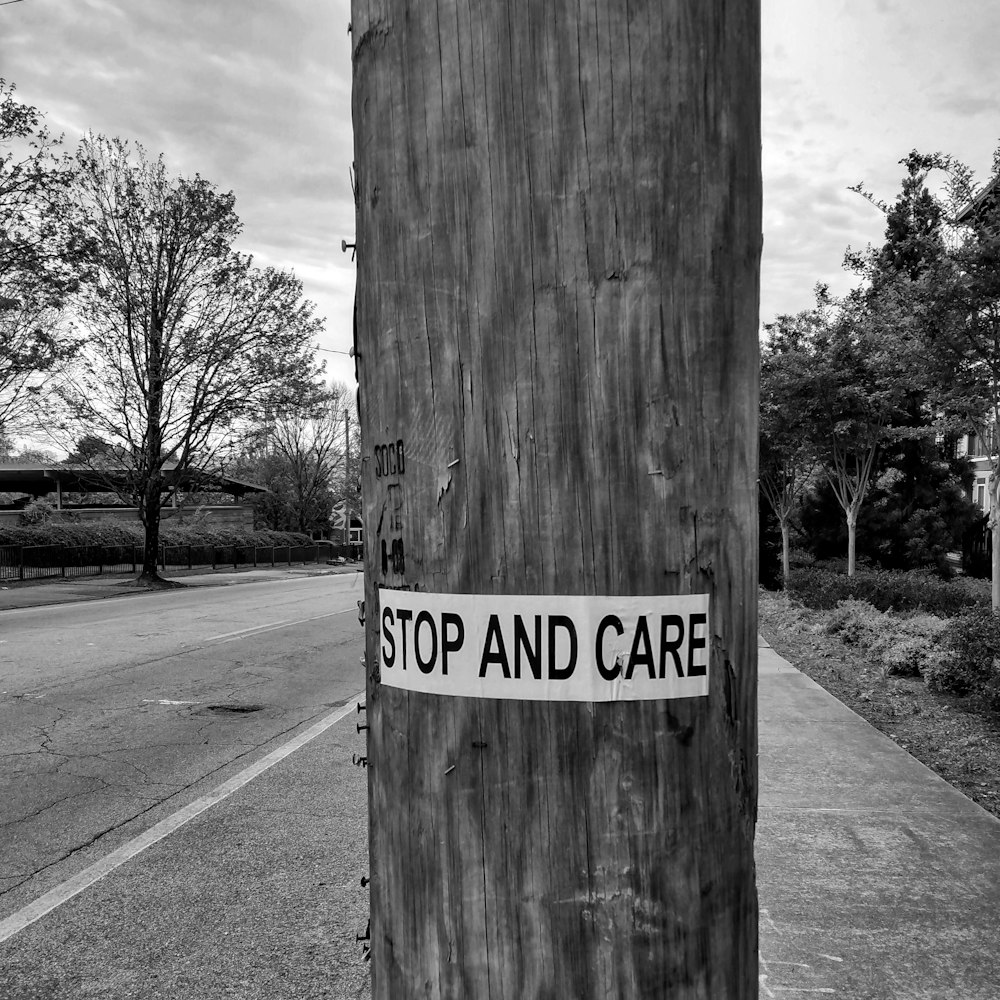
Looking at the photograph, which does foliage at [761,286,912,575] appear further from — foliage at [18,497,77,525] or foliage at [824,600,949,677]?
foliage at [18,497,77,525]

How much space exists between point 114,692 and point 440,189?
339 inches

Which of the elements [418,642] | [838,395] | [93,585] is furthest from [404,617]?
[93,585]

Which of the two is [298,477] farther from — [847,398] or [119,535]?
[847,398]

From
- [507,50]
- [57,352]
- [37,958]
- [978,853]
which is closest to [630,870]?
[507,50]

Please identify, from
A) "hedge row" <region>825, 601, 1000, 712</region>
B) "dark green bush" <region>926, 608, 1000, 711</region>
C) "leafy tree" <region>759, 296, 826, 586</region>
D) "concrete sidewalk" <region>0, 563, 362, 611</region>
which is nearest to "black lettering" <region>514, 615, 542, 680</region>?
"hedge row" <region>825, 601, 1000, 712</region>

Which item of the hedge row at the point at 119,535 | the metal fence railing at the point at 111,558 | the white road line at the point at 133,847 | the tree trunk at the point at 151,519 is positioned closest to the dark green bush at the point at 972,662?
the white road line at the point at 133,847

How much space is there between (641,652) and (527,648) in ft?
0.48

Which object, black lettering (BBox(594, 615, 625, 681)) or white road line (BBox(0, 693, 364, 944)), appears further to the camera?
white road line (BBox(0, 693, 364, 944))

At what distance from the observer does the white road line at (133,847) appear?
377 cm

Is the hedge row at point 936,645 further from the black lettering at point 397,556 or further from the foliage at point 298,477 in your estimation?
the foliage at point 298,477

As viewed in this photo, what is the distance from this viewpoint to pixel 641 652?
1177 millimetres

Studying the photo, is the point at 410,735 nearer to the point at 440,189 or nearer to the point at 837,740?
the point at 440,189

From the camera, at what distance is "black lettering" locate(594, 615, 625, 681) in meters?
1.17

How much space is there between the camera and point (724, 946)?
122cm
